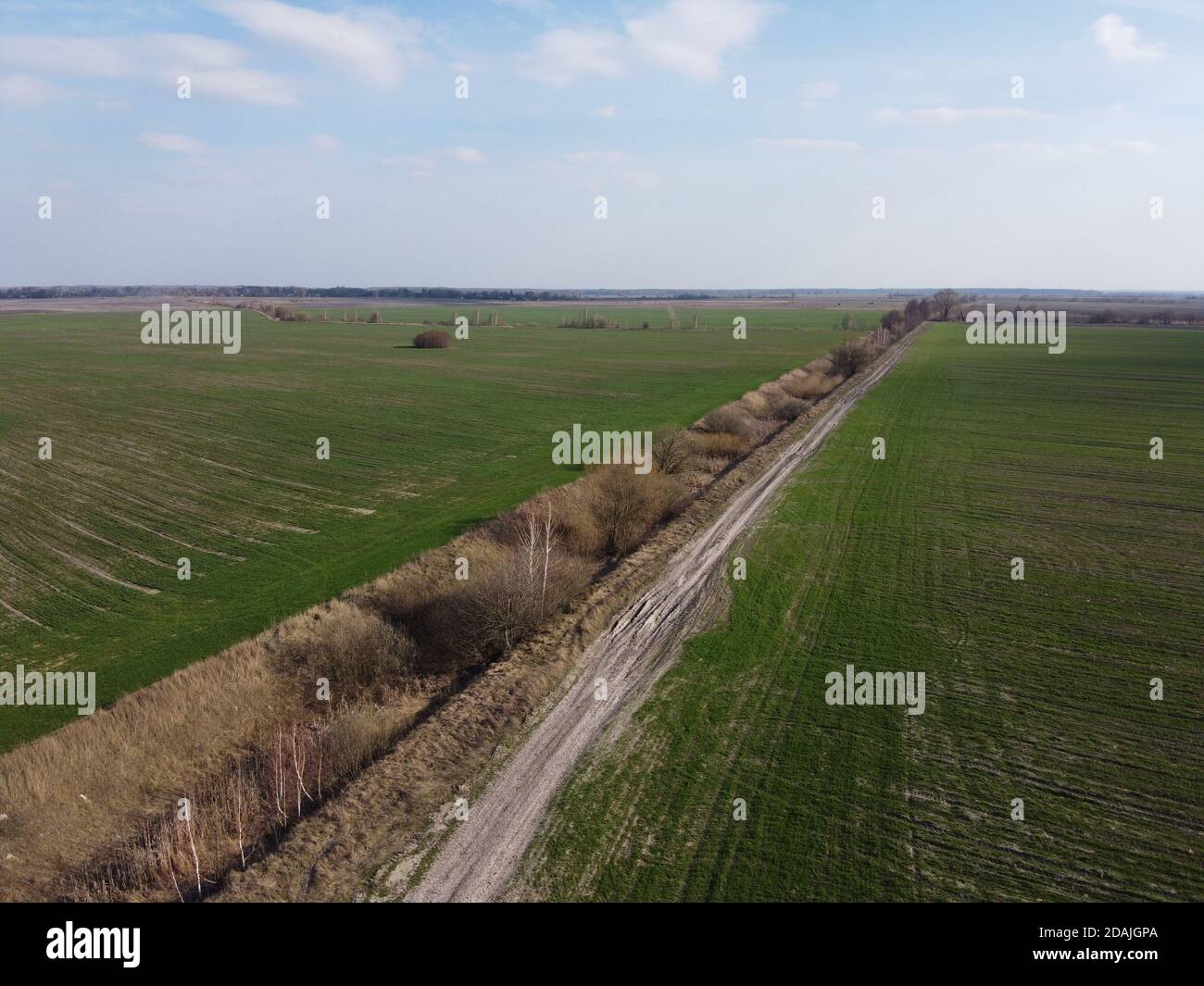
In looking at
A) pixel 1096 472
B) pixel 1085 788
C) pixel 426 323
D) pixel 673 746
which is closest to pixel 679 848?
pixel 673 746

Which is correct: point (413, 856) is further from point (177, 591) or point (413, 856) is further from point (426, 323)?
point (426, 323)

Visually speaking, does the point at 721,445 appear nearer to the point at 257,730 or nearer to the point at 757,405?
the point at 757,405

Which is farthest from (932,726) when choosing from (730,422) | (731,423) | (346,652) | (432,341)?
(432,341)

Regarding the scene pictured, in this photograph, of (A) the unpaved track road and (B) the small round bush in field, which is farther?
(B) the small round bush in field

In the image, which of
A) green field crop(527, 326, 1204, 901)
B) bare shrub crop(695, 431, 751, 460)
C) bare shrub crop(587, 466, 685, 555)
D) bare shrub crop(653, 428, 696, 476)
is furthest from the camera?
bare shrub crop(695, 431, 751, 460)

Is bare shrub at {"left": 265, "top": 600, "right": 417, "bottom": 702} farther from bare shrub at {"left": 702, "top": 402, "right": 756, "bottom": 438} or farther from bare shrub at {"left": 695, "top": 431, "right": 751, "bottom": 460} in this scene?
bare shrub at {"left": 702, "top": 402, "right": 756, "bottom": 438}
